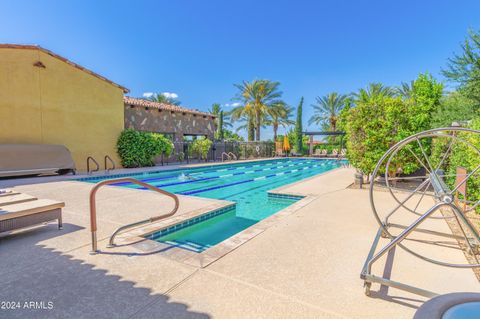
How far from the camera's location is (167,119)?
1955 centimetres

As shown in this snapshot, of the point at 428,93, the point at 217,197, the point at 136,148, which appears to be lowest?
the point at 217,197

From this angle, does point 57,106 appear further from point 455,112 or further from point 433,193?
point 455,112

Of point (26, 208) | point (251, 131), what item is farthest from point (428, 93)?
point (251, 131)

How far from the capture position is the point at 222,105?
34.6 metres

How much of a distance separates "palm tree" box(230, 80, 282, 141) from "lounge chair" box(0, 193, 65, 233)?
77.9ft

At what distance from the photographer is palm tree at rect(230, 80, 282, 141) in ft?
85.3

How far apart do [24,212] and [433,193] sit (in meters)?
6.26

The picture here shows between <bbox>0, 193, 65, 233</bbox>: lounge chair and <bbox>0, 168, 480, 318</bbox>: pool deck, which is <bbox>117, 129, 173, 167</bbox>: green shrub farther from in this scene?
<bbox>0, 168, 480, 318</bbox>: pool deck

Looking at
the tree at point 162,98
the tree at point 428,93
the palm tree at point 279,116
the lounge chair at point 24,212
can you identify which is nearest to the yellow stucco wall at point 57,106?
the lounge chair at point 24,212

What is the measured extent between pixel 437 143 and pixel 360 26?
56.3 ft

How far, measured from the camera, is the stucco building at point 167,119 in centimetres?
1722

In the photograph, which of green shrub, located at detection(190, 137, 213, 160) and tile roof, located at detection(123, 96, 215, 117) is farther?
green shrub, located at detection(190, 137, 213, 160)

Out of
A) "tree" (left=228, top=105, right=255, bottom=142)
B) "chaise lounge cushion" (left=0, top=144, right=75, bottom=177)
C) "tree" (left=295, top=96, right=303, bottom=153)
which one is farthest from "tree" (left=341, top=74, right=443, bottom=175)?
"tree" (left=295, top=96, right=303, bottom=153)

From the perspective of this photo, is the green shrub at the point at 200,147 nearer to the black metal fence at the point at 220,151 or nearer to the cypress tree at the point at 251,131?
the black metal fence at the point at 220,151
